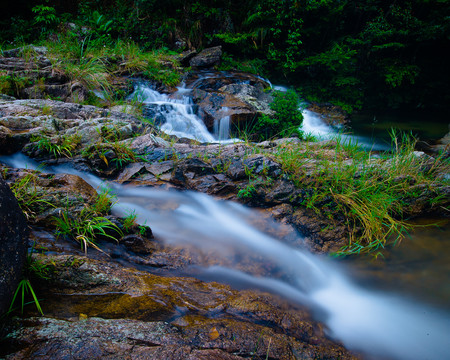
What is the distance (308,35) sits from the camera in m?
10.4

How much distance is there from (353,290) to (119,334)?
2.21 metres

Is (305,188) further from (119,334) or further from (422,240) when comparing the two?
(119,334)

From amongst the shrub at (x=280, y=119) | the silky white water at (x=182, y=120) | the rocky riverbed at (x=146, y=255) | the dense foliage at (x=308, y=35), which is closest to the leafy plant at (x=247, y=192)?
the rocky riverbed at (x=146, y=255)

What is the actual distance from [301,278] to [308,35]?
420 inches

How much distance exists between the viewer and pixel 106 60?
7.81 meters

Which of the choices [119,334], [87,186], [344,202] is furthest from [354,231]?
[87,186]

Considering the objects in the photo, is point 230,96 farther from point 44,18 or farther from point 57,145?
point 44,18

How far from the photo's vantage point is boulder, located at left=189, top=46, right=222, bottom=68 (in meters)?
9.52

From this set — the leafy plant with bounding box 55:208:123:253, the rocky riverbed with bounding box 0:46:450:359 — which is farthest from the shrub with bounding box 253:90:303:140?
the leafy plant with bounding box 55:208:123:253

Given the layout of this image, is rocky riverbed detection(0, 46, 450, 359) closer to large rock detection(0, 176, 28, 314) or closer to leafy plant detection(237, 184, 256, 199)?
leafy plant detection(237, 184, 256, 199)

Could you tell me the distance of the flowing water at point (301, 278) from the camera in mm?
2100

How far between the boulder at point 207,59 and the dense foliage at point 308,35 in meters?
0.92

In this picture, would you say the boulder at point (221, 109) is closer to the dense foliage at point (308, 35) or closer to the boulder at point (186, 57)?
the boulder at point (186, 57)

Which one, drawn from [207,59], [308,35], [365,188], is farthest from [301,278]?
[308,35]
